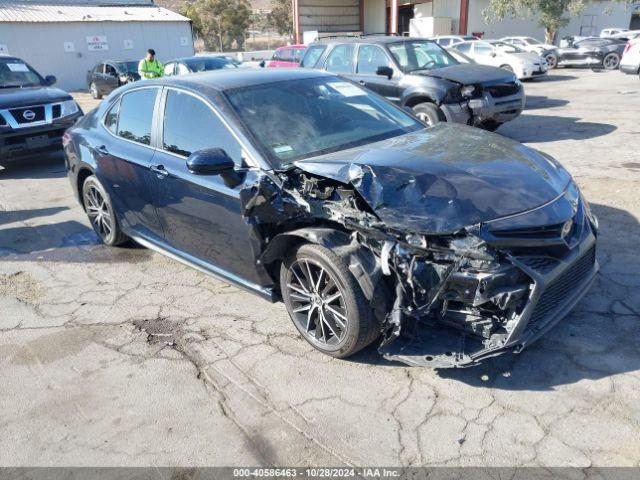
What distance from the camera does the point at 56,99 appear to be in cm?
913

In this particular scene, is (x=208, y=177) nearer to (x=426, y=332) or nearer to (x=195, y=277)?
(x=195, y=277)

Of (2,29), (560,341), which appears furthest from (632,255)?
(2,29)

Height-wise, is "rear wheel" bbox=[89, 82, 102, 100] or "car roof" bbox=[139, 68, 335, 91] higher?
"car roof" bbox=[139, 68, 335, 91]

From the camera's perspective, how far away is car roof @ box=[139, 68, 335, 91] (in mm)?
4133

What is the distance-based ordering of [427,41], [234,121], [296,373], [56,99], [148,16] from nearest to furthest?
[296,373] → [234,121] → [56,99] → [427,41] → [148,16]

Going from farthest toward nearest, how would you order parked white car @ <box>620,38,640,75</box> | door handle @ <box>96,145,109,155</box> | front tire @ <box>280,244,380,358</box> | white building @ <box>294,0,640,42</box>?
white building @ <box>294,0,640,42</box> → parked white car @ <box>620,38,640,75</box> → door handle @ <box>96,145,109,155</box> → front tire @ <box>280,244,380,358</box>

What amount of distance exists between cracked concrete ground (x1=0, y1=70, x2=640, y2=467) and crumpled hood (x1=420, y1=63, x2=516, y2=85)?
4248 mm

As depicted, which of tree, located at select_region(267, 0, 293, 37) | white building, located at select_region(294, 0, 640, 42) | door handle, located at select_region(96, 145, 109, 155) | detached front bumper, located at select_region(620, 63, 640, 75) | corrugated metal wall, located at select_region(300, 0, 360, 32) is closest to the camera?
door handle, located at select_region(96, 145, 109, 155)

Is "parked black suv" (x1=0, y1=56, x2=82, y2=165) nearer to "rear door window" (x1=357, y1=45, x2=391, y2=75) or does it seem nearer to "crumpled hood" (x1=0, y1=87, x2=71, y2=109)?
"crumpled hood" (x1=0, y1=87, x2=71, y2=109)

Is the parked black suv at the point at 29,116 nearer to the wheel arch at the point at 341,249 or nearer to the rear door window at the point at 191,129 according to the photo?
the rear door window at the point at 191,129

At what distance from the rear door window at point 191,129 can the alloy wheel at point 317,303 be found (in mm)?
909

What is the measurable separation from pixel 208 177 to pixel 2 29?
2534cm

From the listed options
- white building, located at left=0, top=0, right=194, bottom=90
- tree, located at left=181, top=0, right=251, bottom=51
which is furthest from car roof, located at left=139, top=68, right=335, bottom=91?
tree, located at left=181, top=0, right=251, bottom=51

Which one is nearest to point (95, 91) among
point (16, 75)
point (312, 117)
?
point (16, 75)
